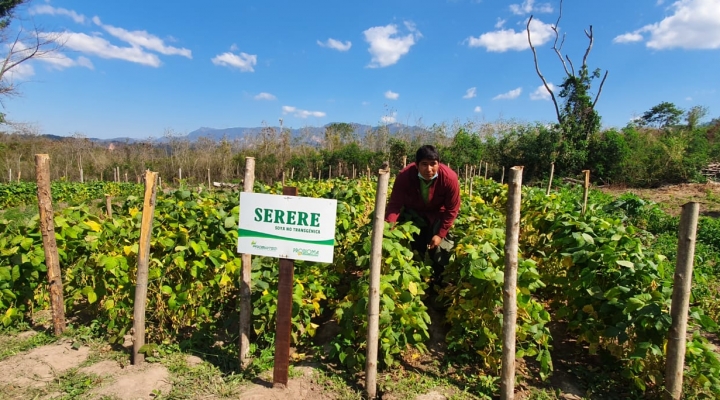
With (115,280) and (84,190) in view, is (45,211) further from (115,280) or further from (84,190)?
(84,190)

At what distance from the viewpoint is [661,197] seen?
39.4 feet

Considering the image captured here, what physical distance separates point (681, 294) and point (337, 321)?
7.24ft

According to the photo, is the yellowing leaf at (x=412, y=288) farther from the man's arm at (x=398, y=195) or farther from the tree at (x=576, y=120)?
the tree at (x=576, y=120)

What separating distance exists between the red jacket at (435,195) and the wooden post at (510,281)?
1.22 metres

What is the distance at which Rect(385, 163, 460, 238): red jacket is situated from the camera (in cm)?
348

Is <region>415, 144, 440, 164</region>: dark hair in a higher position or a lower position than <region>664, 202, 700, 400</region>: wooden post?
higher

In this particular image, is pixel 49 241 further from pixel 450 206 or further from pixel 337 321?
pixel 450 206

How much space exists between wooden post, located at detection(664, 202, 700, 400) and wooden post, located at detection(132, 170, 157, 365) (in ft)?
10.9

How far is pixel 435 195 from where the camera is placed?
3578 mm

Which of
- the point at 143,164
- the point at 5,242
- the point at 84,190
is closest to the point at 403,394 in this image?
the point at 5,242

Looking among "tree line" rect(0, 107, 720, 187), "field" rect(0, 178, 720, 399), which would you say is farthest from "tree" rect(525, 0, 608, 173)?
"field" rect(0, 178, 720, 399)

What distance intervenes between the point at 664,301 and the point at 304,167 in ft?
73.7

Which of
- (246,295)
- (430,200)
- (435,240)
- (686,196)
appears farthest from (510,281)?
(686,196)

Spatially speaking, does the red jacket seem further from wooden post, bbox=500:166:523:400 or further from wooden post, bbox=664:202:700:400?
wooden post, bbox=664:202:700:400
